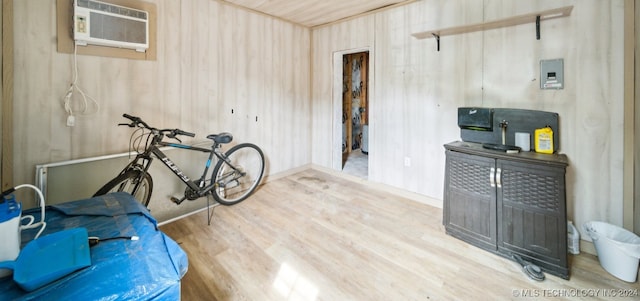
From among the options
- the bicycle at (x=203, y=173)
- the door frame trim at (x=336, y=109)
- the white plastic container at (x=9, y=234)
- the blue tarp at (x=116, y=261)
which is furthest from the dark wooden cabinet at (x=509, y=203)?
the white plastic container at (x=9, y=234)

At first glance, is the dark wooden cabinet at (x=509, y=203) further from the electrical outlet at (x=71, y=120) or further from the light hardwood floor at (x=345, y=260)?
the electrical outlet at (x=71, y=120)

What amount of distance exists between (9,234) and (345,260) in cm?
185

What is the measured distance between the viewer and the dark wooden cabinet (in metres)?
1.92

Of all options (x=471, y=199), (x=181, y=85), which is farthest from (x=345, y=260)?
(x=181, y=85)

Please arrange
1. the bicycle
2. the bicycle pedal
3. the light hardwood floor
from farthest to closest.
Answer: the bicycle pedal
the bicycle
the light hardwood floor

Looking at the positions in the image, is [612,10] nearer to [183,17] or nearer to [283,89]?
[283,89]

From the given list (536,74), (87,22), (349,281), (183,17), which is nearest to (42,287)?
(349,281)

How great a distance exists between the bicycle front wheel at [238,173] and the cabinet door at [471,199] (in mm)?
2304

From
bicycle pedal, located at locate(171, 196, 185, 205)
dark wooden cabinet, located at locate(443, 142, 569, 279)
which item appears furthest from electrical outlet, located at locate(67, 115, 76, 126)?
dark wooden cabinet, located at locate(443, 142, 569, 279)

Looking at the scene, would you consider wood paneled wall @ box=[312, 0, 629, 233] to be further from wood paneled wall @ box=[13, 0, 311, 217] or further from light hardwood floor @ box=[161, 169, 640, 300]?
wood paneled wall @ box=[13, 0, 311, 217]

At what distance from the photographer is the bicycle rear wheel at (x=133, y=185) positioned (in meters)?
2.23

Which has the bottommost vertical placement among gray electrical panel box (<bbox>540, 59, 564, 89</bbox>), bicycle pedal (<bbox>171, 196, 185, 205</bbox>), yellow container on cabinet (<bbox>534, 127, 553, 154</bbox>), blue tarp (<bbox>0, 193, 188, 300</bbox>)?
bicycle pedal (<bbox>171, 196, 185, 205</bbox>)

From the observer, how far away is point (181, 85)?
2.95 metres

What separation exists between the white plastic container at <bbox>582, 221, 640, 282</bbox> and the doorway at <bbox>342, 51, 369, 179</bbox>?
327cm
